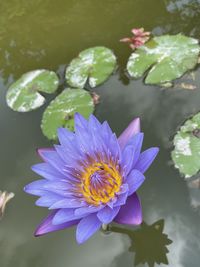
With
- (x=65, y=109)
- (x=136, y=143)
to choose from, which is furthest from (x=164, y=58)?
(x=136, y=143)

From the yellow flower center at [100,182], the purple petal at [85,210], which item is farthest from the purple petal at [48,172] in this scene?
the purple petal at [85,210]

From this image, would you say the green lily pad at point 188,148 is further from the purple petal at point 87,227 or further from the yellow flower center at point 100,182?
the purple petal at point 87,227

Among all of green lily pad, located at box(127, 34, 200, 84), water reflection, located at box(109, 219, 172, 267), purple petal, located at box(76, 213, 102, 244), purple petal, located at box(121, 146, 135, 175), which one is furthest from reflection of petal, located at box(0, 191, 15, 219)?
green lily pad, located at box(127, 34, 200, 84)

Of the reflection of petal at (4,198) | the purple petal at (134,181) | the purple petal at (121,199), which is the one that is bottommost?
the reflection of petal at (4,198)

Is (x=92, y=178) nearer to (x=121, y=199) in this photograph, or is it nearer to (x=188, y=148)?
(x=121, y=199)

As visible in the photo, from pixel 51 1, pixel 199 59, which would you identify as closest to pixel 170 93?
pixel 199 59

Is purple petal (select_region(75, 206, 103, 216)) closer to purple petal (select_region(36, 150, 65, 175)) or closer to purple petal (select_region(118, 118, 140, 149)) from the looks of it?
purple petal (select_region(36, 150, 65, 175))

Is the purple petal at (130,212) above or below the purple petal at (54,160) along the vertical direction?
below

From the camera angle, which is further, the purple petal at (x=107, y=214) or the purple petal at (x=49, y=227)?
the purple petal at (x=49, y=227)
